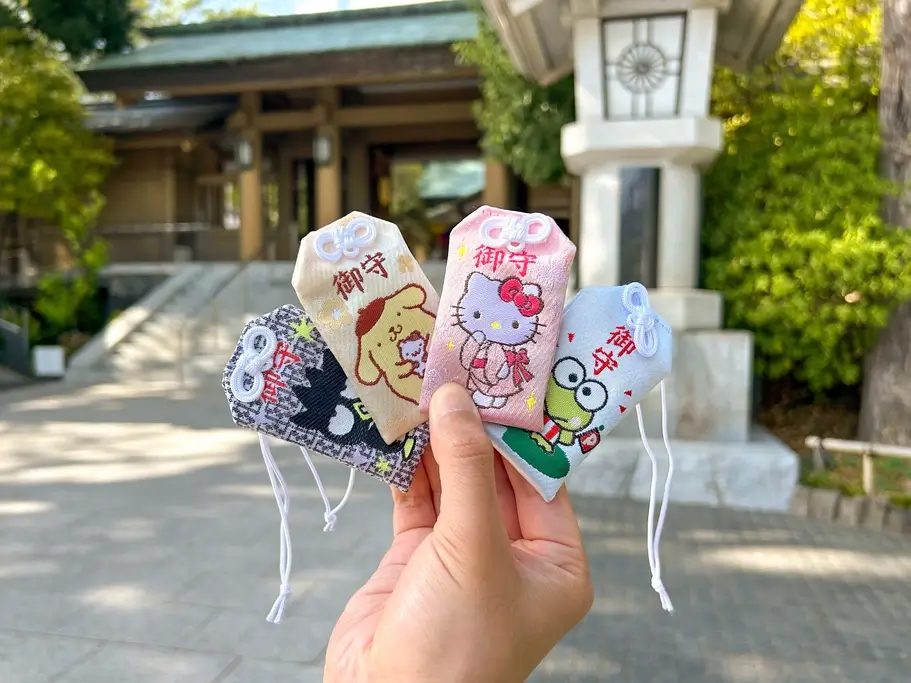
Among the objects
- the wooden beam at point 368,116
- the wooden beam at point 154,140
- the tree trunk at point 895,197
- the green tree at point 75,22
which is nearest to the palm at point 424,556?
the tree trunk at point 895,197

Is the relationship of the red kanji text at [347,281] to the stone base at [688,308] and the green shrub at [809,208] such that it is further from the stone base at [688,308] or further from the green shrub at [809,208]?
the green shrub at [809,208]

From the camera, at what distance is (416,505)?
152cm

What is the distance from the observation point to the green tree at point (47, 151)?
10.9 m

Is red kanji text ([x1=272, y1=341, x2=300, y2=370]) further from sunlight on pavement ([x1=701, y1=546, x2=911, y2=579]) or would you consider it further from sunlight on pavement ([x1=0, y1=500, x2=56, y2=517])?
sunlight on pavement ([x1=0, y1=500, x2=56, y2=517])

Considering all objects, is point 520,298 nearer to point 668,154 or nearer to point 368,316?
point 368,316

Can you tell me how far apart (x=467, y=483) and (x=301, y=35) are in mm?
13246

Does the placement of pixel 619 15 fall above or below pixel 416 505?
above

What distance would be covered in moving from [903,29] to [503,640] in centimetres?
576

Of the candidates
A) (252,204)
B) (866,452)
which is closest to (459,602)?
(866,452)

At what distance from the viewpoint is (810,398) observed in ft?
21.5

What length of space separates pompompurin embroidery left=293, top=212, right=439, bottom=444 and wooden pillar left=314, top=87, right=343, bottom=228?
11.7 metres

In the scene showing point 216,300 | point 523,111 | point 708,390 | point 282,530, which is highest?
point 523,111

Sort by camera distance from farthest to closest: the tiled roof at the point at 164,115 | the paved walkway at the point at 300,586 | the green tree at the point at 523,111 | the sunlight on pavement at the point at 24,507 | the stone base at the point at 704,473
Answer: the tiled roof at the point at 164,115
the green tree at the point at 523,111
the stone base at the point at 704,473
the sunlight on pavement at the point at 24,507
the paved walkway at the point at 300,586

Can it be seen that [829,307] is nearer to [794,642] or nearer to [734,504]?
[734,504]
